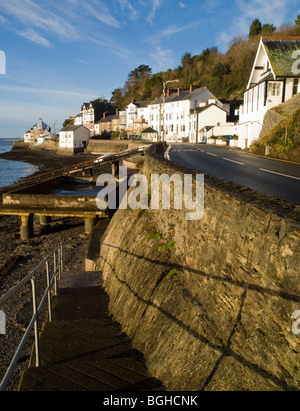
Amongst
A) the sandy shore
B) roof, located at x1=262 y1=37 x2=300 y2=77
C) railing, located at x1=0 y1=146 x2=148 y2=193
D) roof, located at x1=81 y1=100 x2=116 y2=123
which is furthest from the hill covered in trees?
the sandy shore

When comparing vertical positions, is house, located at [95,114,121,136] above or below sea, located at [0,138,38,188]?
above

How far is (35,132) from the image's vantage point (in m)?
123

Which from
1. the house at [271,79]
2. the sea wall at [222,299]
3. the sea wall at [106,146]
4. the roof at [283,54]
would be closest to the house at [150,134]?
the sea wall at [106,146]

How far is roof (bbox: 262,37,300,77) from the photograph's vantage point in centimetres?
3062

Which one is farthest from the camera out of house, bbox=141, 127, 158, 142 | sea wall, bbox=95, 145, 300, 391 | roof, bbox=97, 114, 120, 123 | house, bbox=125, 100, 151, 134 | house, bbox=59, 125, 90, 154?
roof, bbox=97, 114, 120, 123

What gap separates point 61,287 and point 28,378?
4422 mm

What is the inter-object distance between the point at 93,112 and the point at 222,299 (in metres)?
111

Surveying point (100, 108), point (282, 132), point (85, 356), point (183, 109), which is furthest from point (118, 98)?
point (85, 356)

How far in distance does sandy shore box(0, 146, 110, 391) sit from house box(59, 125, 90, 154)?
6065 centimetres

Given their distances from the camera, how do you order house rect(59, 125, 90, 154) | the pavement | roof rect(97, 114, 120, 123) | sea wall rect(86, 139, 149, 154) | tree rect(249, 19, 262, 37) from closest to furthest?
the pavement, sea wall rect(86, 139, 149, 154), house rect(59, 125, 90, 154), tree rect(249, 19, 262, 37), roof rect(97, 114, 120, 123)

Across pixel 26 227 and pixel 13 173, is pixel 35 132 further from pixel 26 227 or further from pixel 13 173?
pixel 26 227

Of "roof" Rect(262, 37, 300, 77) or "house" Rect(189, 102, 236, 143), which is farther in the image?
"house" Rect(189, 102, 236, 143)

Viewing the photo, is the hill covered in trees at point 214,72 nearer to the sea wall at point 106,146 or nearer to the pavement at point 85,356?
the sea wall at point 106,146

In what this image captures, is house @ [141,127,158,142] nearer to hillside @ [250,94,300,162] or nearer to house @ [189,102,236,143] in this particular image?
house @ [189,102,236,143]
